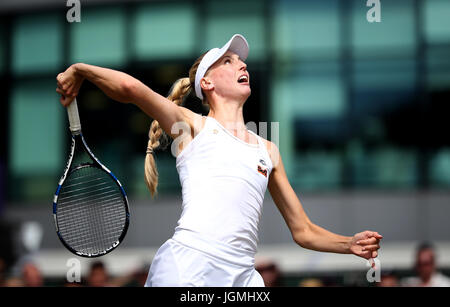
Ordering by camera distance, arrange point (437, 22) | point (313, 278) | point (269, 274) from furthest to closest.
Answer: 1. point (437, 22)
2. point (313, 278)
3. point (269, 274)

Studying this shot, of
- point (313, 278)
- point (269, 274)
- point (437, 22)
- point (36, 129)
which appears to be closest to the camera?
point (269, 274)

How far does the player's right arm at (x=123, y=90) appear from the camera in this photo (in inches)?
120

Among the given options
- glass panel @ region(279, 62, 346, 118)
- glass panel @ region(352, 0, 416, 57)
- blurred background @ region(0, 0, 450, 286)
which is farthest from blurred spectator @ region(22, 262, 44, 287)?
glass panel @ region(352, 0, 416, 57)

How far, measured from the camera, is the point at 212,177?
10.3ft

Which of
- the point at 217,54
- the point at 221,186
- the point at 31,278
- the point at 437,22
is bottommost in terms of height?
the point at 31,278

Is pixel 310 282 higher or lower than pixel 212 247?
lower

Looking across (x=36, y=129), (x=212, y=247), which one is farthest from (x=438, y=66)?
(x=212, y=247)

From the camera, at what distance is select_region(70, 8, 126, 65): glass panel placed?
1302 centimetres

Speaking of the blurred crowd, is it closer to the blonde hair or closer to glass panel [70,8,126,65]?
the blonde hair

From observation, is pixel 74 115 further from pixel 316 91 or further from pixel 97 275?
pixel 316 91

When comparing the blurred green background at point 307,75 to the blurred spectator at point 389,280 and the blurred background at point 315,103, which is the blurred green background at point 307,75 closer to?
the blurred background at point 315,103

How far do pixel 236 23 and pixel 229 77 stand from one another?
9.27 metres

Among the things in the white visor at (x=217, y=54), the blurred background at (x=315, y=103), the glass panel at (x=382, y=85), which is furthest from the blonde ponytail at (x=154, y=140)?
the glass panel at (x=382, y=85)

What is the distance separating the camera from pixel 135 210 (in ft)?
42.2
